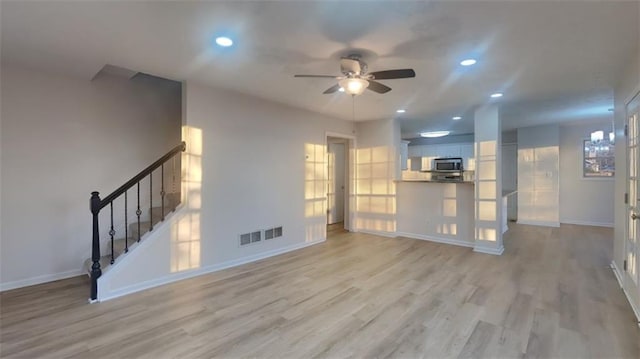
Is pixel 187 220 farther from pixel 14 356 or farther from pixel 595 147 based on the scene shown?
pixel 595 147

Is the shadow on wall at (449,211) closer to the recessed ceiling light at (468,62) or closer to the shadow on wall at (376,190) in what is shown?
the shadow on wall at (376,190)

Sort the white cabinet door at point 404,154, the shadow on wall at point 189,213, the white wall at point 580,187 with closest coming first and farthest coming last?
the shadow on wall at point 189,213
the white wall at point 580,187
the white cabinet door at point 404,154

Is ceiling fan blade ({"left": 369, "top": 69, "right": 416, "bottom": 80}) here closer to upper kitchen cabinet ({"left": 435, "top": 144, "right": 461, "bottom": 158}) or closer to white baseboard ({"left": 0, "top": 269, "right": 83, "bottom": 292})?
white baseboard ({"left": 0, "top": 269, "right": 83, "bottom": 292})

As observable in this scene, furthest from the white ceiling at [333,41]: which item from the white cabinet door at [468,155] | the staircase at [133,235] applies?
the white cabinet door at [468,155]

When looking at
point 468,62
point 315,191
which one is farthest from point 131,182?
point 468,62

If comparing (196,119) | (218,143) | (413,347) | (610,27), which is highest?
(610,27)

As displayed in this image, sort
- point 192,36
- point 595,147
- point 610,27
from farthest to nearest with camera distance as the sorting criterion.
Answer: point 595,147, point 192,36, point 610,27

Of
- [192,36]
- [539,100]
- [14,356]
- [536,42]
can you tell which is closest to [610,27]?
A: [536,42]

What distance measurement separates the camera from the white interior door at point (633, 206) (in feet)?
9.14

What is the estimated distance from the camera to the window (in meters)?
6.84

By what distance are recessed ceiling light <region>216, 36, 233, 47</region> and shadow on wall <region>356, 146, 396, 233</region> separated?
4323mm

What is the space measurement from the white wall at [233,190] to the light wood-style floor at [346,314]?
0.94 ft

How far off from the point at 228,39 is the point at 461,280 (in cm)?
367

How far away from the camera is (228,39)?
2578 mm
